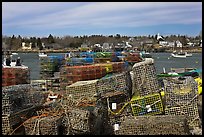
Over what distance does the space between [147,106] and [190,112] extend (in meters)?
0.67

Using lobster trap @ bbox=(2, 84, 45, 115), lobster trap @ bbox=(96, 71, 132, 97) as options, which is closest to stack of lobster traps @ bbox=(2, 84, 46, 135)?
lobster trap @ bbox=(2, 84, 45, 115)

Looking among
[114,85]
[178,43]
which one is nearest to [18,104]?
[114,85]

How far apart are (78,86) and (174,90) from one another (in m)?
1.50

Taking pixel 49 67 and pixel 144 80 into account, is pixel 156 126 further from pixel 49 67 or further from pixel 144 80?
pixel 49 67

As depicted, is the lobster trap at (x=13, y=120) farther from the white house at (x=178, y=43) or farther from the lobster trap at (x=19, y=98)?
the white house at (x=178, y=43)

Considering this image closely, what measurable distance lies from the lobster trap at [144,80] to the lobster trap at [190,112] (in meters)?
0.41

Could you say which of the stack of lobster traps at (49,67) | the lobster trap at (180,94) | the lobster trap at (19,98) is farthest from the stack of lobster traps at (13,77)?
the lobster trap at (180,94)

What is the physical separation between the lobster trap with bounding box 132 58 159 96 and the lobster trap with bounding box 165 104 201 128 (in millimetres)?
406

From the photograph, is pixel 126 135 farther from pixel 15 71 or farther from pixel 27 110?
pixel 15 71

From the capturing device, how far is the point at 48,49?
71.4 metres

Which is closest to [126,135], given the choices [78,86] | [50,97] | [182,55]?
[78,86]

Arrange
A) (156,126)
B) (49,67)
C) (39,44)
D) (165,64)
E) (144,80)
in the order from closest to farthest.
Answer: (156,126) < (144,80) < (49,67) < (165,64) < (39,44)

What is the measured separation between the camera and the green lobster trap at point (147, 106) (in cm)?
450

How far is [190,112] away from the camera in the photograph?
461 centimetres
